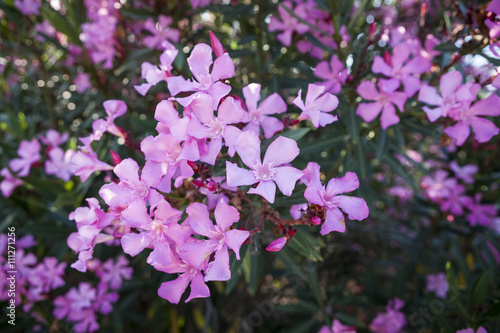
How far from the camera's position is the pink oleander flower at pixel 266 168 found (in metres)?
0.69

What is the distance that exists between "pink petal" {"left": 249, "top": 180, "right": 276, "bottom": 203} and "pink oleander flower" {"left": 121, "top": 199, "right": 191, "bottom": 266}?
15 cm

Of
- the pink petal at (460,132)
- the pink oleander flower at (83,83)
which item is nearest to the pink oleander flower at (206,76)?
the pink petal at (460,132)

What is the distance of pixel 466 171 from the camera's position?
73.0 inches

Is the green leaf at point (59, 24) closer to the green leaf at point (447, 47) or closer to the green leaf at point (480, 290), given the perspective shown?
the green leaf at point (447, 47)

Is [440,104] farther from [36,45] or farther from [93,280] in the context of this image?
[36,45]

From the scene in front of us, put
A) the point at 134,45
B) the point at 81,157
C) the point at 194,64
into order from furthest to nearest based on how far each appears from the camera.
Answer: the point at 134,45
the point at 81,157
the point at 194,64

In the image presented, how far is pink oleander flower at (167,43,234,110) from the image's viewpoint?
2.45 feet

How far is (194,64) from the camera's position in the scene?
801 mm

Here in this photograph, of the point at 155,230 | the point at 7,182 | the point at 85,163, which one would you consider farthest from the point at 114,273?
the point at 155,230

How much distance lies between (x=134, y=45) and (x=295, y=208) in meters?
1.41

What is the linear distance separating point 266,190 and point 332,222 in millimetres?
143

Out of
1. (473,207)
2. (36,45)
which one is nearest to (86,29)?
(36,45)

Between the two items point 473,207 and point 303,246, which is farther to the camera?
point 473,207

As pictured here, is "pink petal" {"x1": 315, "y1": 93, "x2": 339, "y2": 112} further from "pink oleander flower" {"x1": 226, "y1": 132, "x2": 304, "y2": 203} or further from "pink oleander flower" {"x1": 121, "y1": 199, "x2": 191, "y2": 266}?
"pink oleander flower" {"x1": 121, "y1": 199, "x2": 191, "y2": 266}
